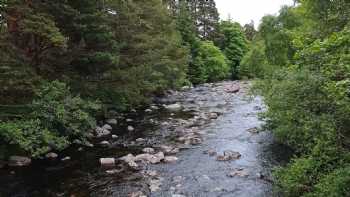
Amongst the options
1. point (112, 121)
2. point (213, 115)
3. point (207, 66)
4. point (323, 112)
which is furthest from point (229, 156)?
point (207, 66)

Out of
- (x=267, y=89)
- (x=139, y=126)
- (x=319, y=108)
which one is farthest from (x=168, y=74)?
(x=319, y=108)

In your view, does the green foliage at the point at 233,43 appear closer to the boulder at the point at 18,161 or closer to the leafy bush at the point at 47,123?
the leafy bush at the point at 47,123

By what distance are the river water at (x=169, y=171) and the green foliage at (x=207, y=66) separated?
90.3 ft

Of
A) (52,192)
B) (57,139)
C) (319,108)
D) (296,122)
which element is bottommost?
(52,192)

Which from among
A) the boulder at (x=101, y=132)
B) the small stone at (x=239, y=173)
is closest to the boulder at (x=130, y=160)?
the small stone at (x=239, y=173)

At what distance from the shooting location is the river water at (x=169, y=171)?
9266mm

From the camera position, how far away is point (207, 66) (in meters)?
47.7

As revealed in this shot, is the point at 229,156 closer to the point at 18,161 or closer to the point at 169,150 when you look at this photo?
the point at 169,150

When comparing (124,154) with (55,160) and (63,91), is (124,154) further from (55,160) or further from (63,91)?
(63,91)

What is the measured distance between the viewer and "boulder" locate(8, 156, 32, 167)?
11539 millimetres

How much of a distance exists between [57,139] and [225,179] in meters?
5.77

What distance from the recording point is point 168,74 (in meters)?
28.5

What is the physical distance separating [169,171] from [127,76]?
786 cm

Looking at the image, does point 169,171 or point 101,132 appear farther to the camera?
point 101,132
